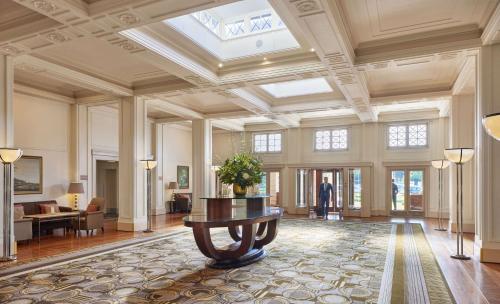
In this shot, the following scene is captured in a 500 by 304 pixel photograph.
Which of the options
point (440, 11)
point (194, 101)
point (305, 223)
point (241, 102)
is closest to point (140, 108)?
point (194, 101)

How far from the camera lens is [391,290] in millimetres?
4379

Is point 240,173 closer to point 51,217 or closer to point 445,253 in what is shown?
point 445,253

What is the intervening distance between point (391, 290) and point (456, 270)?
173 centimetres

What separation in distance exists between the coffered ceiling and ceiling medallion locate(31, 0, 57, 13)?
1 cm

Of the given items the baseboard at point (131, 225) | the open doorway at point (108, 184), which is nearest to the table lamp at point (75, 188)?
the baseboard at point (131, 225)

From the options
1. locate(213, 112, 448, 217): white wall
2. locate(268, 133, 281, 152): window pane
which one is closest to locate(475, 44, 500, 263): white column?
locate(213, 112, 448, 217): white wall

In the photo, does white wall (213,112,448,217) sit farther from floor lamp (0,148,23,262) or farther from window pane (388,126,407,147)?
floor lamp (0,148,23,262)

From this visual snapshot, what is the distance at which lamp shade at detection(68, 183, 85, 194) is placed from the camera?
10321 millimetres

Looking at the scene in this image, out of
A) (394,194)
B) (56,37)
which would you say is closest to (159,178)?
(56,37)

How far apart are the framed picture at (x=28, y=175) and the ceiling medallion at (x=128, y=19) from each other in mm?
6368

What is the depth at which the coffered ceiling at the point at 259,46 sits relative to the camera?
16.3 feet

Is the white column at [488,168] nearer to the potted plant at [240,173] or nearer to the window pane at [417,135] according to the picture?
the potted plant at [240,173]

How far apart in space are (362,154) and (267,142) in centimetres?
Result: 431

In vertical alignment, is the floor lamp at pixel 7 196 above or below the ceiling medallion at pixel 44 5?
below
